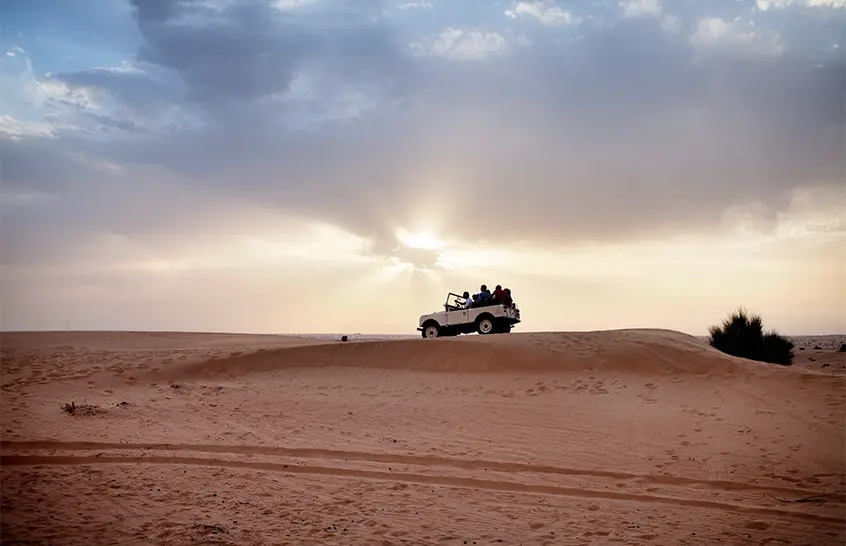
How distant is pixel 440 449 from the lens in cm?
1181

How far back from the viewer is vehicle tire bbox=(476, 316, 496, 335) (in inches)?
1058

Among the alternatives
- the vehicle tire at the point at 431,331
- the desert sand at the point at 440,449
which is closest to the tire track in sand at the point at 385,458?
Answer: the desert sand at the point at 440,449

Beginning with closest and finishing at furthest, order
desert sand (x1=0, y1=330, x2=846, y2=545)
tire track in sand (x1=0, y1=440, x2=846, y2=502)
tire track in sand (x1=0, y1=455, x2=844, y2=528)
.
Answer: desert sand (x1=0, y1=330, x2=846, y2=545)
tire track in sand (x1=0, y1=455, x2=844, y2=528)
tire track in sand (x1=0, y1=440, x2=846, y2=502)

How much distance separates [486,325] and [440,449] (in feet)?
50.5

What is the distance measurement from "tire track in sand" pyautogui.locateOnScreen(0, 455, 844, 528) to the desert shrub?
21.2 meters

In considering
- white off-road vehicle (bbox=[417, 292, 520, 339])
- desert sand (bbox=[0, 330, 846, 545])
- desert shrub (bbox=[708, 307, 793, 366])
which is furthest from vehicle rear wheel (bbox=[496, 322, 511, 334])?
desert shrub (bbox=[708, 307, 793, 366])

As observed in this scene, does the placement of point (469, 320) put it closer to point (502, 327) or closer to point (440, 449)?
point (502, 327)

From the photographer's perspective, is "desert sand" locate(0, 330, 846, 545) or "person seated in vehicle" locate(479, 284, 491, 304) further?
"person seated in vehicle" locate(479, 284, 491, 304)

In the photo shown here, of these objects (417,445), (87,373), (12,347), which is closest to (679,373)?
(417,445)

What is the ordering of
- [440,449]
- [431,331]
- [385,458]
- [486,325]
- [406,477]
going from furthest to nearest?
[431,331]
[486,325]
[440,449]
[385,458]
[406,477]

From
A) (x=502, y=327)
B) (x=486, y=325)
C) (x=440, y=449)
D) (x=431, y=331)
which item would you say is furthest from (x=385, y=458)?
(x=431, y=331)

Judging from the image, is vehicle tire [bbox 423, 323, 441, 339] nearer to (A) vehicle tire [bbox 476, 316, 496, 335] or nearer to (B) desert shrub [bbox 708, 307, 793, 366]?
(A) vehicle tire [bbox 476, 316, 496, 335]

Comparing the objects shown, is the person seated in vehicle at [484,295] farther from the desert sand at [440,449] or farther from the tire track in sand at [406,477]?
the tire track in sand at [406,477]

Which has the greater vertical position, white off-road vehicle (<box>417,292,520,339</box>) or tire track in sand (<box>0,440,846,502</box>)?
white off-road vehicle (<box>417,292,520,339</box>)
